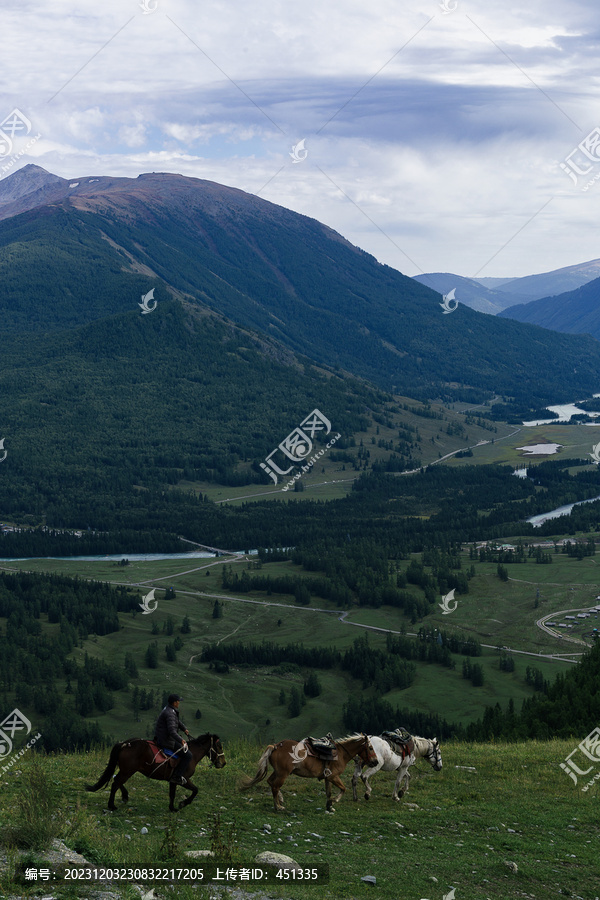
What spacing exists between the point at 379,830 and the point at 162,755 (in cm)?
636

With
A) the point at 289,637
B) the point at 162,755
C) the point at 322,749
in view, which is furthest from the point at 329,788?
the point at 289,637

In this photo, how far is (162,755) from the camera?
23297 millimetres

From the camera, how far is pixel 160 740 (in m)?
23.4

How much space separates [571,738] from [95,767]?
23.1 m

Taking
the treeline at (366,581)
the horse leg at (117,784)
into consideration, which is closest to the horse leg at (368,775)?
the horse leg at (117,784)

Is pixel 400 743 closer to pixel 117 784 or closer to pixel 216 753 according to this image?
pixel 216 753

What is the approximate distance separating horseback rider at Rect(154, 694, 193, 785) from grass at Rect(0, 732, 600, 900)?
114 cm

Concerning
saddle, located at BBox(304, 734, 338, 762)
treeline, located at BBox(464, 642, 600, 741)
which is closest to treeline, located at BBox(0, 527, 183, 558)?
treeline, located at BBox(464, 642, 600, 741)

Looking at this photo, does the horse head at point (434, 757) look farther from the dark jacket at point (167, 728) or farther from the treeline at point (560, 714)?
the treeline at point (560, 714)

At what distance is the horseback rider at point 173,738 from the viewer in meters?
23.2

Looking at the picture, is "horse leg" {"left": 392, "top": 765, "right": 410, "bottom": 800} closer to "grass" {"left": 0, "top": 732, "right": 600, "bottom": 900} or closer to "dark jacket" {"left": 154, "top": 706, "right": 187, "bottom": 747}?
"grass" {"left": 0, "top": 732, "right": 600, "bottom": 900}

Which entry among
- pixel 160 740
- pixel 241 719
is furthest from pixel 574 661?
pixel 160 740

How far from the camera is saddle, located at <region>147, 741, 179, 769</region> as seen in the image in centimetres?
2319

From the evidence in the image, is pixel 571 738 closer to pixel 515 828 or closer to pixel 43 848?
pixel 515 828
